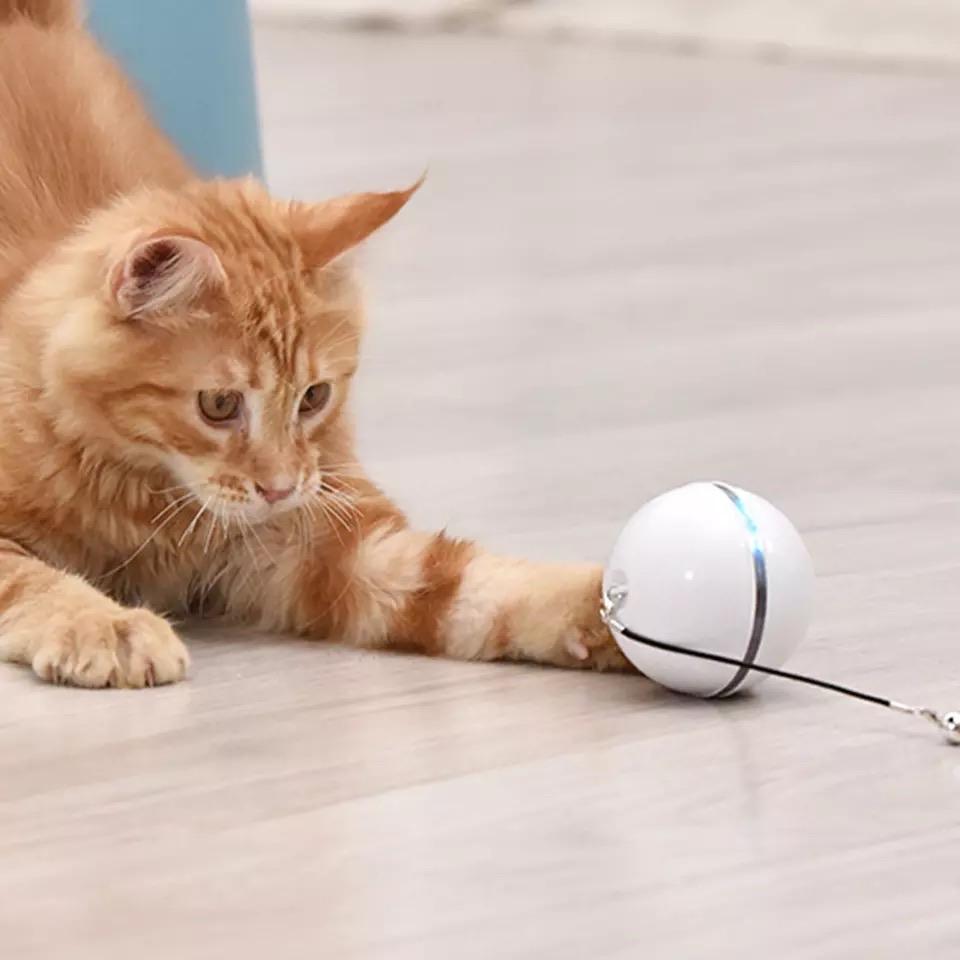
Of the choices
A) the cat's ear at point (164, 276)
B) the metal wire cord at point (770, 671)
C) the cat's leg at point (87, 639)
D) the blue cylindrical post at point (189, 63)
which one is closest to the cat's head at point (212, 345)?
the cat's ear at point (164, 276)

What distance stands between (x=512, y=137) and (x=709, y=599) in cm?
297

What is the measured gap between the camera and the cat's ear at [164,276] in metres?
1.58

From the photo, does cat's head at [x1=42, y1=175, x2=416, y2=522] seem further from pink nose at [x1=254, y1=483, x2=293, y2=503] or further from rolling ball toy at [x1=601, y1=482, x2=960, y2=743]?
rolling ball toy at [x1=601, y1=482, x2=960, y2=743]

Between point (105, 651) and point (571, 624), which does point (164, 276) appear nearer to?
point (105, 651)

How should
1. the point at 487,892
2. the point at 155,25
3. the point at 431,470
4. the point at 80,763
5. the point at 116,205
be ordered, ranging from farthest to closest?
the point at 155,25
the point at 431,470
the point at 116,205
the point at 80,763
the point at 487,892

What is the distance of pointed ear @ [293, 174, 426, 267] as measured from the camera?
5.64 feet

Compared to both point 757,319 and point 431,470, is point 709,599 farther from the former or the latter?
point 757,319

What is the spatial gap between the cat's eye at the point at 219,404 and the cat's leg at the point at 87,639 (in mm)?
167

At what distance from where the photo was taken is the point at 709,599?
4.88 feet

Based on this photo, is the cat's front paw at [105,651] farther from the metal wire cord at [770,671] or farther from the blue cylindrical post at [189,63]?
the blue cylindrical post at [189,63]

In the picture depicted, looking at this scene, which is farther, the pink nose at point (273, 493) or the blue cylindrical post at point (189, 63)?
the blue cylindrical post at point (189, 63)

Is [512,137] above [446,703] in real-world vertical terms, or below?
below

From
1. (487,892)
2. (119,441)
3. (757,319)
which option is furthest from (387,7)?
(487,892)

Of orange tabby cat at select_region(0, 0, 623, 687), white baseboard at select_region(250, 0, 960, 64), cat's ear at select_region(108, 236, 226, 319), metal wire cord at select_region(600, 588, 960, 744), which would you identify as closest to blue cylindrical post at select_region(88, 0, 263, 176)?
orange tabby cat at select_region(0, 0, 623, 687)
